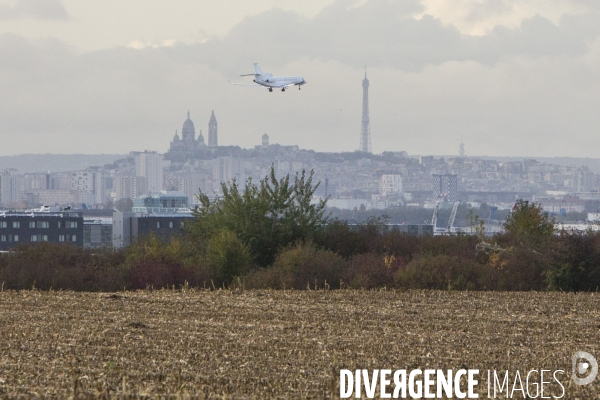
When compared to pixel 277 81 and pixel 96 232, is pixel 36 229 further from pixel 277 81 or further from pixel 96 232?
pixel 277 81

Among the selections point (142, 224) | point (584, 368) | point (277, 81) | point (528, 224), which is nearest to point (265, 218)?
point (528, 224)

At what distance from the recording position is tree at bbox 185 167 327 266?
1337 inches

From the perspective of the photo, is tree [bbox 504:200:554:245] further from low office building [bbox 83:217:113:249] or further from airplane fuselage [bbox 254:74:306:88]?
low office building [bbox 83:217:113:249]

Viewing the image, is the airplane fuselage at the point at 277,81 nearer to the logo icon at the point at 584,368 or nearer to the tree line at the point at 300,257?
the tree line at the point at 300,257

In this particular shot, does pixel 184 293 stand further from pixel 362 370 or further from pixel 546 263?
pixel 362 370

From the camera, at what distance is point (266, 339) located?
15750 mm

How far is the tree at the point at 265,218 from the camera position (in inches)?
1337

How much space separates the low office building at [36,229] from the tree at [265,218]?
70.5 meters

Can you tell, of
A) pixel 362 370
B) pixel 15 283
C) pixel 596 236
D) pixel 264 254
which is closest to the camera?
pixel 362 370

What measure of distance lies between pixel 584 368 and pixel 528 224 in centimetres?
2188

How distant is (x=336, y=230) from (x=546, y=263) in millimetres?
9766

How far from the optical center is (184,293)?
79.0 ft

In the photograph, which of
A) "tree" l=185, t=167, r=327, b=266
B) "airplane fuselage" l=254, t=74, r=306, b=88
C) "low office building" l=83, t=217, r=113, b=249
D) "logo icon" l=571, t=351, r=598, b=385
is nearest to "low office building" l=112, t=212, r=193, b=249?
"low office building" l=83, t=217, r=113, b=249

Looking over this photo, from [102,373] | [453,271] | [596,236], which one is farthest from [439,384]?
[596,236]
